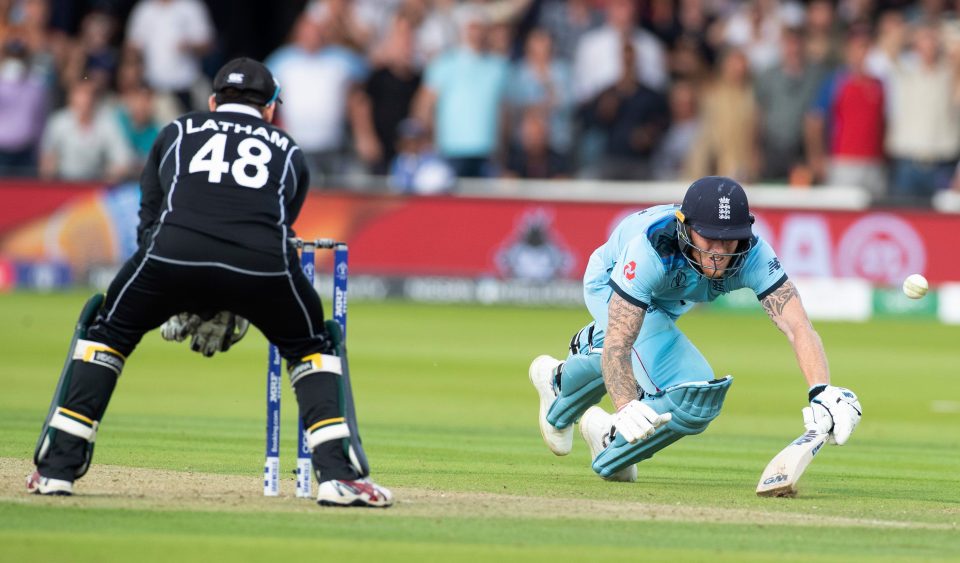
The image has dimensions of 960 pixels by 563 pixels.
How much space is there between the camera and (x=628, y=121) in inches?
741

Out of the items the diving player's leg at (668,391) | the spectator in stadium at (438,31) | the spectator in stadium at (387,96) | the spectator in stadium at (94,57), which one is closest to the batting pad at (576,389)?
the diving player's leg at (668,391)

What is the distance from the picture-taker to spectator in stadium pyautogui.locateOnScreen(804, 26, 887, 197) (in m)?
18.3

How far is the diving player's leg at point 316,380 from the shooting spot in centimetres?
636

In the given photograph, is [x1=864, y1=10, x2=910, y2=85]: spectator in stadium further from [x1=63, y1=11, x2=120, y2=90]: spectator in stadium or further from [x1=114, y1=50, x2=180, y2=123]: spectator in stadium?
[x1=63, y1=11, x2=120, y2=90]: spectator in stadium

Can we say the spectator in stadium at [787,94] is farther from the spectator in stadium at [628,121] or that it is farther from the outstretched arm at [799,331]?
the outstretched arm at [799,331]

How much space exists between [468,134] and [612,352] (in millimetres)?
11925

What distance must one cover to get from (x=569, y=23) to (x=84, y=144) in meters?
5.72

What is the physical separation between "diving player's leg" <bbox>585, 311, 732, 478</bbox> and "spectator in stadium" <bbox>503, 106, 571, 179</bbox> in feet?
36.5

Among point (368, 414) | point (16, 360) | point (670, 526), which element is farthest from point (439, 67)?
point (670, 526)

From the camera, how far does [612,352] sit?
7.26 meters

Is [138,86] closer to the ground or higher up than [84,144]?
higher up

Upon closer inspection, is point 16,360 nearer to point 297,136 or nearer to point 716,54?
point 297,136

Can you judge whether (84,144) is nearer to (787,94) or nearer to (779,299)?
(787,94)

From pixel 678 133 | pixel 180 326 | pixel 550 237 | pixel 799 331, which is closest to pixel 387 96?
pixel 550 237
